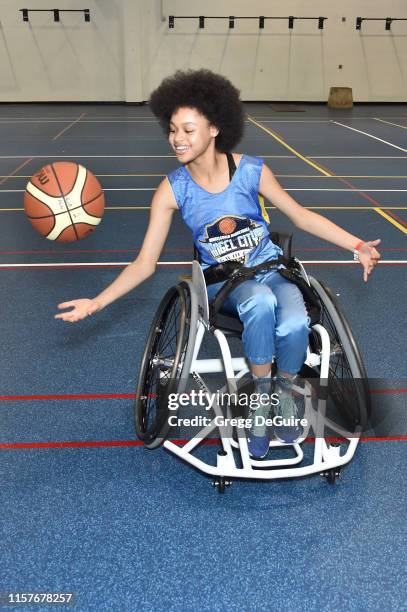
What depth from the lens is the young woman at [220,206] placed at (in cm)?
198

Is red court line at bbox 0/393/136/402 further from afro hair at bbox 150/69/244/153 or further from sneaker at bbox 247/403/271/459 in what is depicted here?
afro hair at bbox 150/69/244/153

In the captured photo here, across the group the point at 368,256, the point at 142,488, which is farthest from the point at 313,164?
the point at 142,488

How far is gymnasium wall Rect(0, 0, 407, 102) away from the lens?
13953 millimetres

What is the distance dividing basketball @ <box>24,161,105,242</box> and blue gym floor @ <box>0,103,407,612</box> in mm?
463

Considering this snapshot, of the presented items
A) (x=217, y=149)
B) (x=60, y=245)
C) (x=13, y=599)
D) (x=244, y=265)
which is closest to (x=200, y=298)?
(x=244, y=265)

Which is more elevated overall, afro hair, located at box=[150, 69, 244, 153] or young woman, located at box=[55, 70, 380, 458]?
afro hair, located at box=[150, 69, 244, 153]

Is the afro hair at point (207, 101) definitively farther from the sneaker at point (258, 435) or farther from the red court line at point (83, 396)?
the red court line at point (83, 396)

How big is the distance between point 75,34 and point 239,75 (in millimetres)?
3859

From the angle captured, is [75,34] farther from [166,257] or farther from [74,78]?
[166,257]

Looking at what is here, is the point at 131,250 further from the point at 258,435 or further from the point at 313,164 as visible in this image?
the point at 313,164

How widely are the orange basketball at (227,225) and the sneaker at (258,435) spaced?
23.6 inches

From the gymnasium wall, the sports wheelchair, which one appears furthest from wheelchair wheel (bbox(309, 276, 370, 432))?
the gymnasium wall

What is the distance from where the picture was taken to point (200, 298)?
2.04m

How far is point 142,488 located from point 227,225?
→ 91 centimetres
